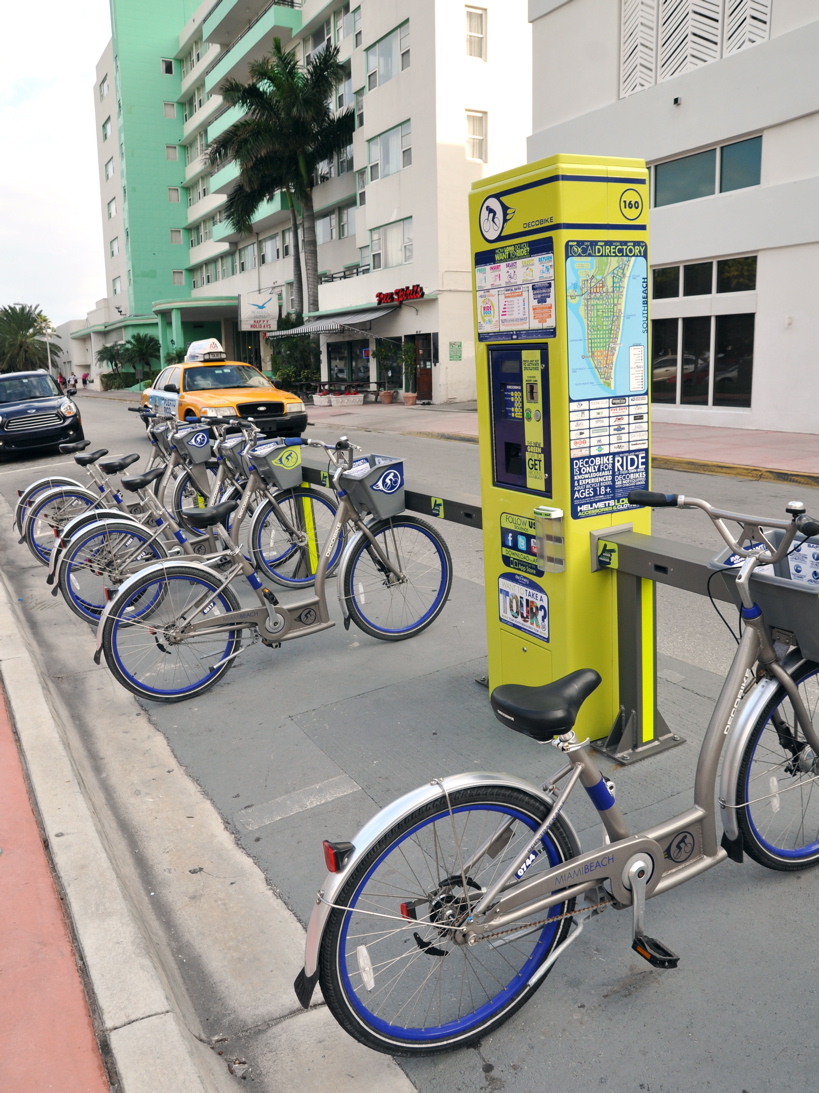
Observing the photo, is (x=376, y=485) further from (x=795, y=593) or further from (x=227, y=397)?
(x=227, y=397)

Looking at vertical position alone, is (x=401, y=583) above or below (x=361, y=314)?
below

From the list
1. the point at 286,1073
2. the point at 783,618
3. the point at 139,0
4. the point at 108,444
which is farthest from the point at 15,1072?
the point at 139,0

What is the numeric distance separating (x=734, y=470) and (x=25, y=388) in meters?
13.6

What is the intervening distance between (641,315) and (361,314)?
2828cm

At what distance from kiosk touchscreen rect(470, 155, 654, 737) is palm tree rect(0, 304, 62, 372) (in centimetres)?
8116

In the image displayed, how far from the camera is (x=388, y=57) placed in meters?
29.6

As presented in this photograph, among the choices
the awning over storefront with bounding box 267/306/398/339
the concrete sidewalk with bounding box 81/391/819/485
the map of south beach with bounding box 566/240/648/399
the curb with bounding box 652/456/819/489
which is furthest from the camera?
the awning over storefront with bounding box 267/306/398/339

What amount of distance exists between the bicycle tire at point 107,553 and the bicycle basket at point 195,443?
142 centimetres

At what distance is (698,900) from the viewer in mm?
3137

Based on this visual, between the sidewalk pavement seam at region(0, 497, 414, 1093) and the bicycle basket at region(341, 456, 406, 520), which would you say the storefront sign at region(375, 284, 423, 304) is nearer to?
the bicycle basket at region(341, 456, 406, 520)

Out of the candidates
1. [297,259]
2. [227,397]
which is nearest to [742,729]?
[227,397]

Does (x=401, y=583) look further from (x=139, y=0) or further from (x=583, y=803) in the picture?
(x=139, y=0)

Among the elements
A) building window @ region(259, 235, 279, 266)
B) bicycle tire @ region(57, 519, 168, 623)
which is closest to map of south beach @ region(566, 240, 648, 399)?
bicycle tire @ region(57, 519, 168, 623)

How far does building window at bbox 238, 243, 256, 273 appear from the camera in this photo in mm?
46600
